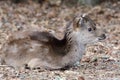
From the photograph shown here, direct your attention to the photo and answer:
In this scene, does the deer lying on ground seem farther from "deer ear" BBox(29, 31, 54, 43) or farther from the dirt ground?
the dirt ground

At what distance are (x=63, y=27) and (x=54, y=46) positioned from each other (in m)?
5.38

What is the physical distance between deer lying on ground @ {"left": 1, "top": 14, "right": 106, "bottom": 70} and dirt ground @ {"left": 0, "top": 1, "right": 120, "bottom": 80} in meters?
0.25

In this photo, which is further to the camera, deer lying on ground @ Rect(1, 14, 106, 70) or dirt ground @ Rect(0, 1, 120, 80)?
deer lying on ground @ Rect(1, 14, 106, 70)

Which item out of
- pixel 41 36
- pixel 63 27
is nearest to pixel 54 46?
pixel 41 36

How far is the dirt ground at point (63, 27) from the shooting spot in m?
9.75

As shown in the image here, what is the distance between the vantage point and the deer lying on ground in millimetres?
10383

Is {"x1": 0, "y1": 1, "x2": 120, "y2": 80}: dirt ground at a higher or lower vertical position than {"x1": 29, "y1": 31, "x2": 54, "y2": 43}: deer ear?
lower

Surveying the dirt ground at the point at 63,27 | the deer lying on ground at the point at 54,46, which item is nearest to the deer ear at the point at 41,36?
the deer lying on ground at the point at 54,46

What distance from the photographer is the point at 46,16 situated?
17453 millimetres

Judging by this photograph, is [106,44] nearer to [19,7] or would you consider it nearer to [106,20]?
[106,20]

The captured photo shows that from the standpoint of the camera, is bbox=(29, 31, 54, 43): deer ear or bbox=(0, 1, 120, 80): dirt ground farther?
bbox=(29, 31, 54, 43): deer ear

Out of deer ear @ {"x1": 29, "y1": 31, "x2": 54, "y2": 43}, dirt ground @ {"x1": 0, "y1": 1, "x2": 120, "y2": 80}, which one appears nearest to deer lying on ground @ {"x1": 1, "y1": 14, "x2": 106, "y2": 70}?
deer ear @ {"x1": 29, "y1": 31, "x2": 54, "y2": 43}

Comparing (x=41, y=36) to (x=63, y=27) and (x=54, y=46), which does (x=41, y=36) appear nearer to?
(x=54, y=46)

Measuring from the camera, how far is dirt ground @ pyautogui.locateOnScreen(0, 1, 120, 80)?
32.0 ft
